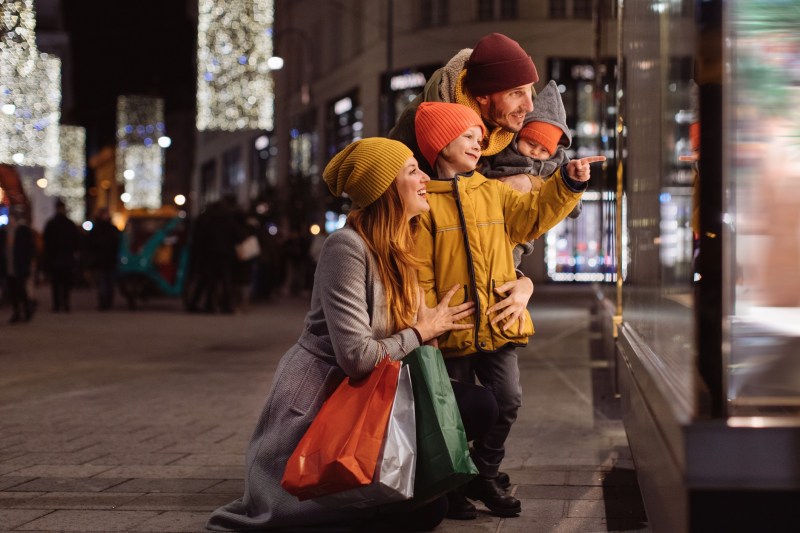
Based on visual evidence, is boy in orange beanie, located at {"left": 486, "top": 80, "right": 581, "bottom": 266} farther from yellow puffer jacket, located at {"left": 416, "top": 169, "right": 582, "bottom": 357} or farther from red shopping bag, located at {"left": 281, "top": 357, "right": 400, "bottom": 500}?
red shopping bag, located at {"left": 281, "top": 357, "right": 400, "bottom": 500}

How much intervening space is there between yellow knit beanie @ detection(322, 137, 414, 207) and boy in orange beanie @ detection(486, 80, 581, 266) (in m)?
0.68

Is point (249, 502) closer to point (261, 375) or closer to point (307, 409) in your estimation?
point (307, 409)

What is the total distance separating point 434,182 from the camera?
458 cm

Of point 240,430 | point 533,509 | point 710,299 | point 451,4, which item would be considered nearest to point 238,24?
point 451,4

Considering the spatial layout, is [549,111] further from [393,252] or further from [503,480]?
[503,480]

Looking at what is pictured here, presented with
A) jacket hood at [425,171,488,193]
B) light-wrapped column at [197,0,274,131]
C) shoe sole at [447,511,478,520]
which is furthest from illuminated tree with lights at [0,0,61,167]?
shoe sole at [447,511,478,520]

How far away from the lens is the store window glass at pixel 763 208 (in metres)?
2.64

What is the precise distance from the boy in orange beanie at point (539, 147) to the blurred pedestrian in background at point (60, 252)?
16645 millimetres

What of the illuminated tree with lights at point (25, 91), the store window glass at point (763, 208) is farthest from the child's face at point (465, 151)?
the illuminated tree with lights at point (25, 91)

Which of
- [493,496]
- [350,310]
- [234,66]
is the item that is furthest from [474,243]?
[234,66]

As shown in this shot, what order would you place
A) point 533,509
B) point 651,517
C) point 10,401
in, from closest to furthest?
point 651,517
point 533,509
point 10,401

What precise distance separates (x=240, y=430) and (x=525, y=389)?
110 inches

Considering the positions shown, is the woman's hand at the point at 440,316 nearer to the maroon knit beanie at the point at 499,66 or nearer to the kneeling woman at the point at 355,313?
the kneeling woman at the point at 355,313

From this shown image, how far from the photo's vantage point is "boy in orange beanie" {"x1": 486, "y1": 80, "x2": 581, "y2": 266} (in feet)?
15.7
